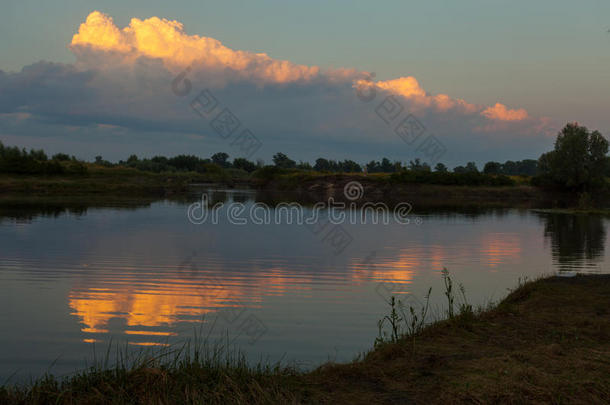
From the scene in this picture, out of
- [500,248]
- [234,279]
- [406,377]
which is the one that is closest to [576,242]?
[500,248]

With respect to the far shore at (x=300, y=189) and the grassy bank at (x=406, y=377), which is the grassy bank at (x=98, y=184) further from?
the grassy bank at (x=406, y=377)

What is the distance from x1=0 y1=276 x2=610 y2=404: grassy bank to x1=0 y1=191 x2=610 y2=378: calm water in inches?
63.0

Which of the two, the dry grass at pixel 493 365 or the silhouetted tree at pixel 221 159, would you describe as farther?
the silhouetted tree at pixel 221 159

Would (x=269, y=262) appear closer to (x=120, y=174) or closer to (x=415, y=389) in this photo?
(x=415, y=389)

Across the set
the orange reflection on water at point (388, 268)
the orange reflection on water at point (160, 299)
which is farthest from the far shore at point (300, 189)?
the orange reflection on water at point (160, 299)

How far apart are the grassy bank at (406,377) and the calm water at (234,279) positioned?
160 centimetres

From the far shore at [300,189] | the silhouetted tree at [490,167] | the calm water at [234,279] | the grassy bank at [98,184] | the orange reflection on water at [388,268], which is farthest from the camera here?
the silhouetted tree at [490,167]

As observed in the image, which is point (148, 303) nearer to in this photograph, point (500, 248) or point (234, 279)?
point (234, 279)

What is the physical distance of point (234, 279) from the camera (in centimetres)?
1648

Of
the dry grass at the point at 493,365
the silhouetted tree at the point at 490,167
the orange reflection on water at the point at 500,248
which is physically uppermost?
the silhouetted tree at the point at 490,167

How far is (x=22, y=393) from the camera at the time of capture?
6242 mm

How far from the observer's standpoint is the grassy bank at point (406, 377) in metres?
6.20

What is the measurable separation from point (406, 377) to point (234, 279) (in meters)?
9.96

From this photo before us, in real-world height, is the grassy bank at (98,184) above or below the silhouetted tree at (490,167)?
below
